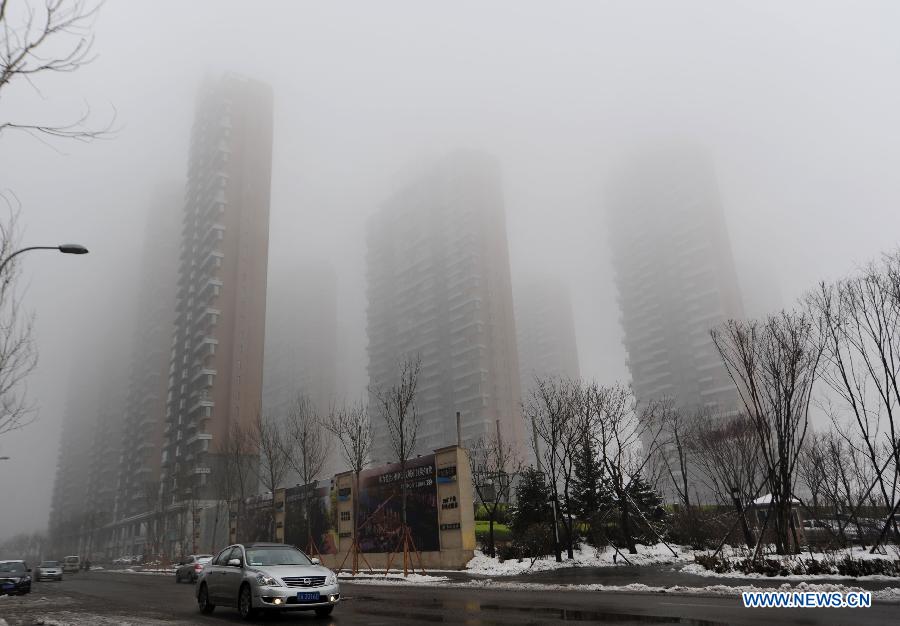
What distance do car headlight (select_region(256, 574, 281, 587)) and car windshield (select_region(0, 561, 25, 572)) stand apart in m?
20.3

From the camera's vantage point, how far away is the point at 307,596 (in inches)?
449

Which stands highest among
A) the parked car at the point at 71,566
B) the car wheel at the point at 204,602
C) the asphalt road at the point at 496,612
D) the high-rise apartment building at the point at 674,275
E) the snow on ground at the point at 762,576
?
the high-rise apartment building at the point at 674,275

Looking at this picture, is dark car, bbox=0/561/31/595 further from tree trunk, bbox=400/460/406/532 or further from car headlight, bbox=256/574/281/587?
car headlight, bbox=256/574/281/587

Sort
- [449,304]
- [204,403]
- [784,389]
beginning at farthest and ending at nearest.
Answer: [449,304]
[204,403]
[784,389]

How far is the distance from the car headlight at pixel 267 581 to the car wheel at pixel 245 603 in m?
0.38

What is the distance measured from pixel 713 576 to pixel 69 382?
8542 inches

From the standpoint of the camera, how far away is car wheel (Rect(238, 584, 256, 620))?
11.6m

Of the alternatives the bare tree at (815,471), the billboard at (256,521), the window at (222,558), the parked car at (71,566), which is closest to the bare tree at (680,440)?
the bare tree at (815,471)

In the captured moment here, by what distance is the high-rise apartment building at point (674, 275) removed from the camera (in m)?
114

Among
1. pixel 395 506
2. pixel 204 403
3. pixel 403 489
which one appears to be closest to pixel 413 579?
pixel 403 489

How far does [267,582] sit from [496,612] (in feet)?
14.3

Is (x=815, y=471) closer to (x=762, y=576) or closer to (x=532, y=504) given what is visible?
(x=532, y=504)

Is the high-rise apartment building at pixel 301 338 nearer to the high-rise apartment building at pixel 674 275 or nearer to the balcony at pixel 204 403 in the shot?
the balcony at pixel 204 403

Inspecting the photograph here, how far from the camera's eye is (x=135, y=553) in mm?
104250
